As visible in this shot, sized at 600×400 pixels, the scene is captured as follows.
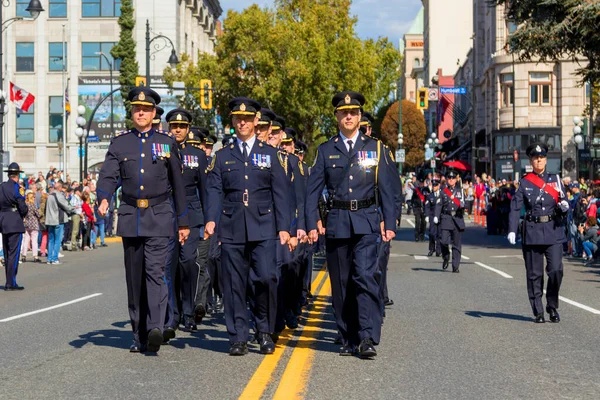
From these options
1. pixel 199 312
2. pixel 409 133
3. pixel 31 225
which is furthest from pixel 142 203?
pixel 409 133

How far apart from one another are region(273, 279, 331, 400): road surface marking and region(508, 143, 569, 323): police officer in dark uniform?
2.55 meters

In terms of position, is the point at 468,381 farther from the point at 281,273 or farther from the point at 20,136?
the point at 20,136

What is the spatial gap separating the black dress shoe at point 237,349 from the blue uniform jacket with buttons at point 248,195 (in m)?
0.91

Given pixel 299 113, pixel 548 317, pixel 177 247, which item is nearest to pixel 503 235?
pixel 299 113

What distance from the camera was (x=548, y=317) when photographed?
12891mm

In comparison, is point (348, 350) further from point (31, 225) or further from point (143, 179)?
point (31, 225)

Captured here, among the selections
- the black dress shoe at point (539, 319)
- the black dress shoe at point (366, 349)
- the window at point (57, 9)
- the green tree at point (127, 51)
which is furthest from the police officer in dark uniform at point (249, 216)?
the window at point (57, 9)

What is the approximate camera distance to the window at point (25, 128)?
7621 cm

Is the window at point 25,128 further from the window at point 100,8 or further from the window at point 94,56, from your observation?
the window at point 100,8

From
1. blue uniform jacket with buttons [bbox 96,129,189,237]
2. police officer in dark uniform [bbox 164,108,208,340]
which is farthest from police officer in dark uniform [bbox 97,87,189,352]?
police officer in dark uniform [bbox 164,108,208,340]

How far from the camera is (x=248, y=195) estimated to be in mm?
9523

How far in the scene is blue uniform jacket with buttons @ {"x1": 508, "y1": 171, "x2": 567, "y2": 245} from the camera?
40.8 ft

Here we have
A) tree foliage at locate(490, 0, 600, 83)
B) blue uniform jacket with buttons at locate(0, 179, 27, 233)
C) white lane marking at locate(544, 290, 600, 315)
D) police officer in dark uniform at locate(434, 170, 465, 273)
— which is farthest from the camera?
tree foliage at locate(490, 0, 600, 83)

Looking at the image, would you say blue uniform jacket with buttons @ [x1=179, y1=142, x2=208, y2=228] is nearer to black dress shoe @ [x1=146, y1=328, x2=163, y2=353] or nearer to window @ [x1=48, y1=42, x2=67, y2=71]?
black dress shoe @ [x1=146, y1=328, x2=163, y2=353]
